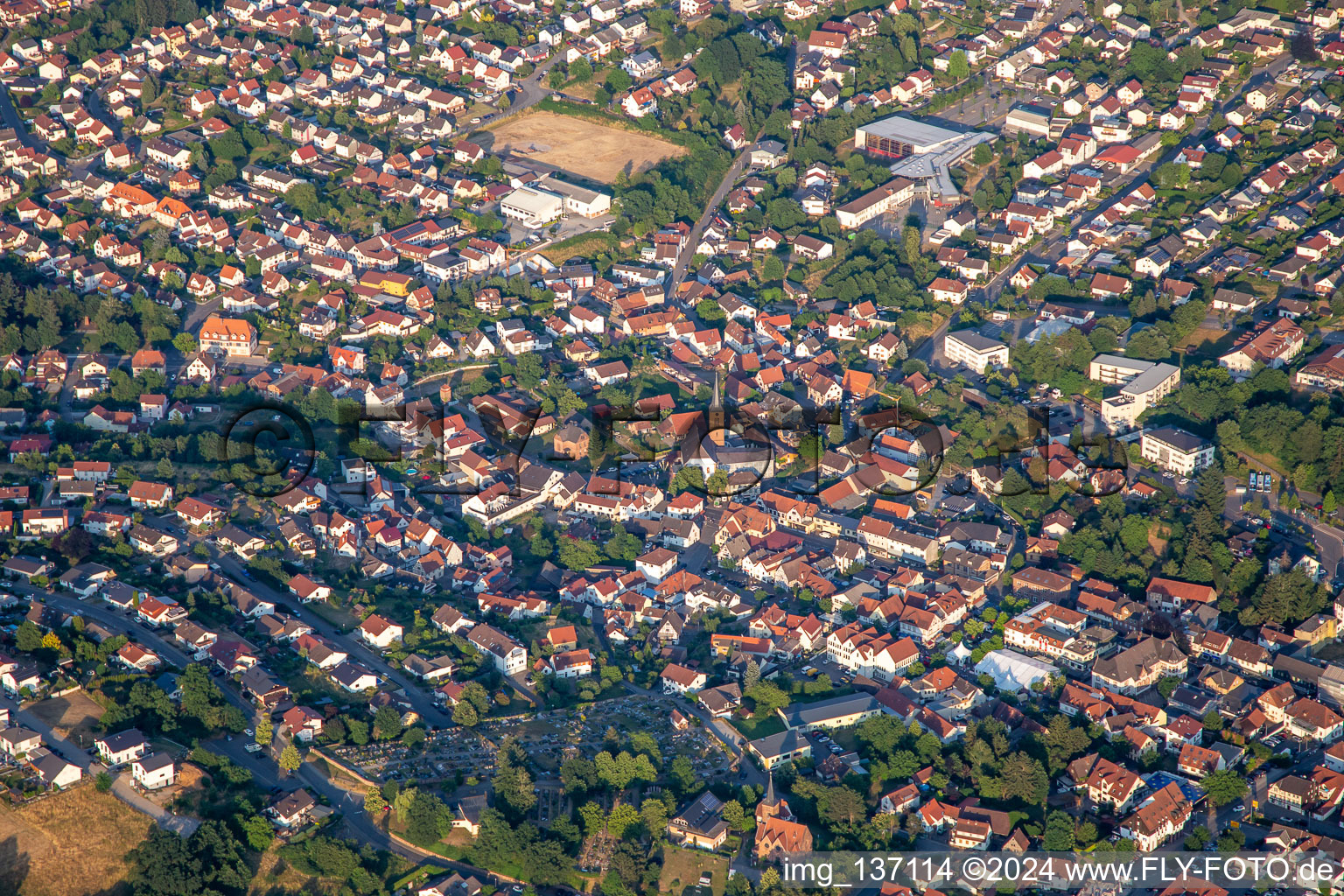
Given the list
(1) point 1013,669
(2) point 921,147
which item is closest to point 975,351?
(2) point 921,147

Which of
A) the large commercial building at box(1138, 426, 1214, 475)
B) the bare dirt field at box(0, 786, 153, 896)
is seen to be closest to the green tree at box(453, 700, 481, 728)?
the bare dirt field at box(0, 786, 153, 896)

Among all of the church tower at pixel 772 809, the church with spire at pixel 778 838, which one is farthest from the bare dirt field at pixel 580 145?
the church with spire at pixel 778 838

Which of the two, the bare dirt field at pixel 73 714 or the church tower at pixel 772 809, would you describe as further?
the bare dirt field at pixel 73 714

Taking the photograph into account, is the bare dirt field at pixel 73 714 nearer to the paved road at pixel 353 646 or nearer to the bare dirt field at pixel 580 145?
the paved road at pixel 353 646

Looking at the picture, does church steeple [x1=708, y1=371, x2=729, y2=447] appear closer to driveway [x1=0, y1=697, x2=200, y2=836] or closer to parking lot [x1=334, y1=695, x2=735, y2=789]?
parking lot [x1=334, y1=695, x2=735, y2=789]

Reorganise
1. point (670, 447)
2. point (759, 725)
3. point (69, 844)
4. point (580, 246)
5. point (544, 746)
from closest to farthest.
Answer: point (69, 844), point (544, 746), point (759, 725), point (670, 447), point (580, 246)

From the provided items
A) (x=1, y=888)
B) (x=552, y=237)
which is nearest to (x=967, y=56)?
(x=552, y=237)

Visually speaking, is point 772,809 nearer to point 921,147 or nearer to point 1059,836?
point 1059,836
